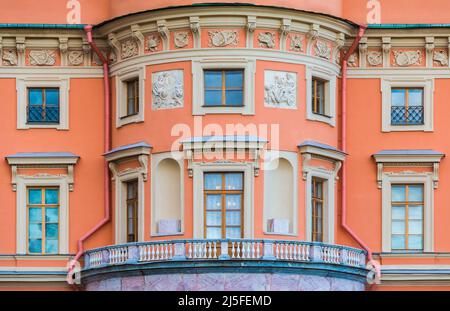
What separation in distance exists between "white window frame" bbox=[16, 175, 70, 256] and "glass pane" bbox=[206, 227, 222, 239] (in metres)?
4.75

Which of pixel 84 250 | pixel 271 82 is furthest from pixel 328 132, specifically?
pixel 84 250

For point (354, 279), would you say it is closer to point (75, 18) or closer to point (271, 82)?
point (271, 82)

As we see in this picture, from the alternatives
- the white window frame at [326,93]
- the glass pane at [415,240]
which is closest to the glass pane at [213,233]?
the white window frame at [326,93]

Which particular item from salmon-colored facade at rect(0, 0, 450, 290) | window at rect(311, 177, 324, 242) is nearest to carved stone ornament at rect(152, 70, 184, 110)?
salmon-colored facade at rect(0, 0, 450, 290)

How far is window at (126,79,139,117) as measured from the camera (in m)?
66.2

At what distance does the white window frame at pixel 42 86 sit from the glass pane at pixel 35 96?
0.48 feet

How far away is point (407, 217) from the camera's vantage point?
2640 inches

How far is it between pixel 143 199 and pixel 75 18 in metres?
5.93

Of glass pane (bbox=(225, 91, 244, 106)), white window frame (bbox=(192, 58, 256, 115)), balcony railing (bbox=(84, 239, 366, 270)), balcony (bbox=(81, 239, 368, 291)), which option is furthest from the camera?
glass pane (bbox=(225, 91, 244, 106))

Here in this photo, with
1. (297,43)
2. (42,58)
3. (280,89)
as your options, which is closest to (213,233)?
(280,89)

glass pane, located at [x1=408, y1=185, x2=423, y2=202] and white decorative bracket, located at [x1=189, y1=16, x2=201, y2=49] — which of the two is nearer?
white decorative bracket, located at [x1=189, y1=16, x2=201, y2=49]

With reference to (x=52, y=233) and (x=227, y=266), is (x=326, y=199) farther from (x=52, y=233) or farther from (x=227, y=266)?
(x=52, y=233)

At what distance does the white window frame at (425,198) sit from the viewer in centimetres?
6681

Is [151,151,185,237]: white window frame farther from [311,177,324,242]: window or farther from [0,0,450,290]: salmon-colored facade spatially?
[311,177,324,242]: window
